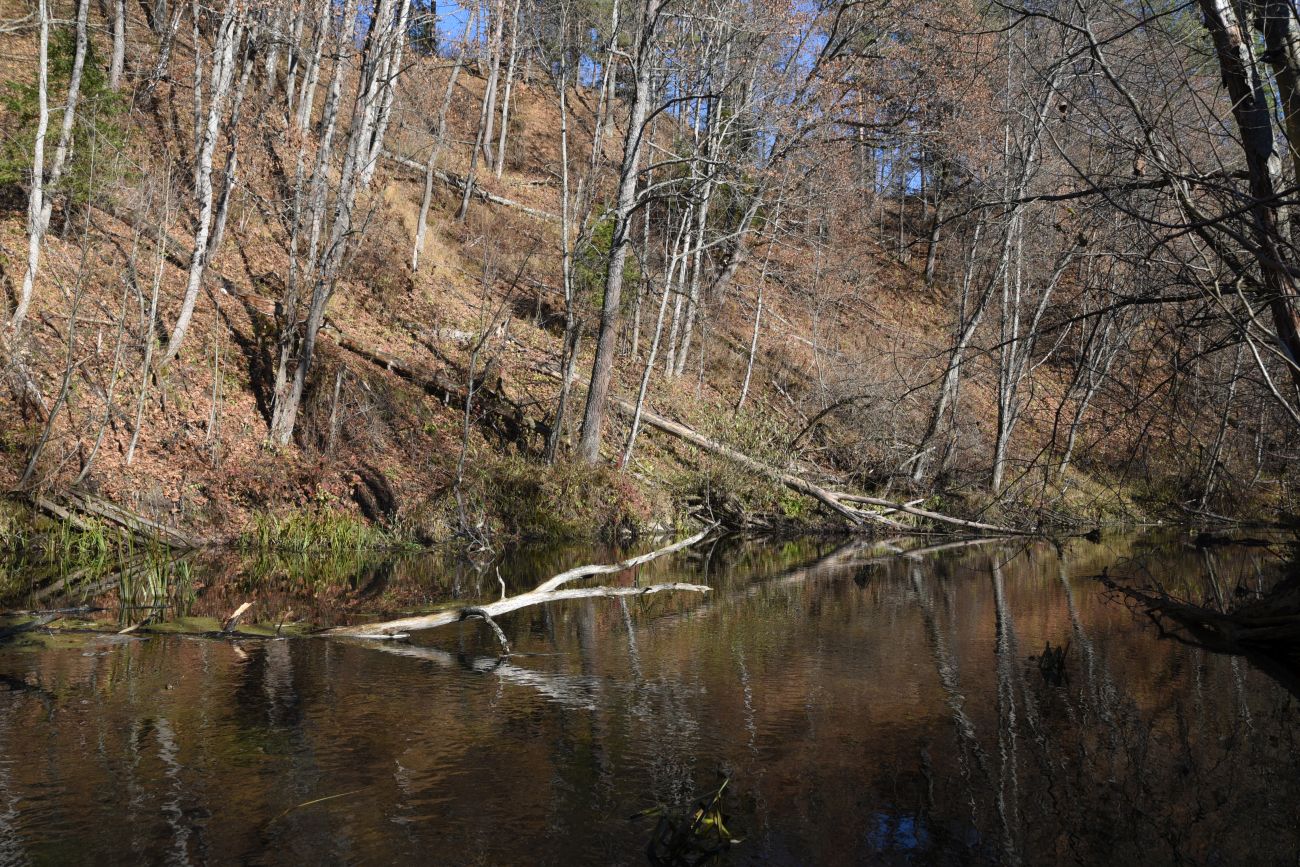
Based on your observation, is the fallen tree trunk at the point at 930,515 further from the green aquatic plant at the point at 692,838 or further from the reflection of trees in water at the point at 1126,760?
the green aquatic plant at the point at 692,838

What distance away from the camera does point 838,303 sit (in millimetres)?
34750

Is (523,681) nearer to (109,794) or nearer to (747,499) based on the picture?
(109,794)

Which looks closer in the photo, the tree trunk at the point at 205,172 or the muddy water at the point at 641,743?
the muddy water at the point at 641,743

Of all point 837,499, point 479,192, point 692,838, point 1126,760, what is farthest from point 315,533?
point 479,192

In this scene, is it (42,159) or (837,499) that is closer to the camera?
(42,159)

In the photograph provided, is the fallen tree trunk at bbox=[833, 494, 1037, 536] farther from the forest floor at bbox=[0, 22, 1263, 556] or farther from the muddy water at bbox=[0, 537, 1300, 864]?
the muddy water at bbox=[0, 537, 1300, 864]

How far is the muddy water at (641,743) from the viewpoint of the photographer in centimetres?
478

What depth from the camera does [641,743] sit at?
20.4 ft

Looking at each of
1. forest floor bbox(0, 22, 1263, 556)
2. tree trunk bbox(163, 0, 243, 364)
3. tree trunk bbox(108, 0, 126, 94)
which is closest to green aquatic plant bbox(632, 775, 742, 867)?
forest floor bbox(0, 22, 1263, 556)

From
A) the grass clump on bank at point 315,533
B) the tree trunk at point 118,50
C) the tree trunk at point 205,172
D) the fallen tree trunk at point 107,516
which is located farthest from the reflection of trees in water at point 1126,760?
the tree trunk at point 118,50

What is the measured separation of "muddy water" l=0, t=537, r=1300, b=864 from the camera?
15.7 feet

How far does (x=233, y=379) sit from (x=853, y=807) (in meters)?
15.6

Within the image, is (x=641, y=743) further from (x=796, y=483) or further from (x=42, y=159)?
(x=42, y=159)

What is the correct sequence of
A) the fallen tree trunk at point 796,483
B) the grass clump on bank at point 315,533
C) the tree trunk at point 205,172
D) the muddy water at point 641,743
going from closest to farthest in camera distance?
the muddy water at point 641,743 < the grass clump on bank at point 315,533 < the tree trunk at point 205,172 < the fallen tree trunk at point 796,483
